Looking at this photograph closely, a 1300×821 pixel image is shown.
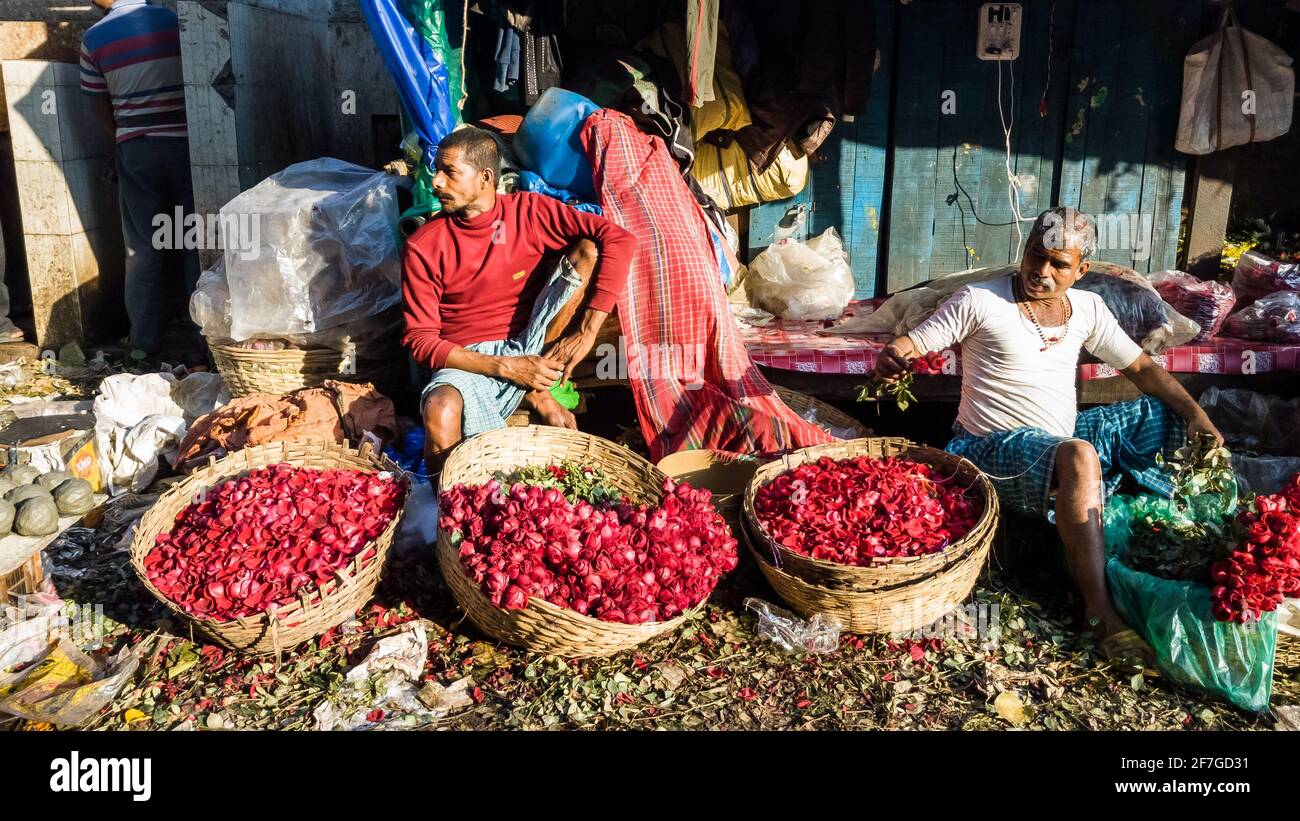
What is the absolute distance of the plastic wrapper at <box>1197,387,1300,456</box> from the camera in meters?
4.96

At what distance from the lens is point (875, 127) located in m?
5.77

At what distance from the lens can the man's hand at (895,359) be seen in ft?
12.4

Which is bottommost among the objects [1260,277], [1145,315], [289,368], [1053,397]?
[289,368]

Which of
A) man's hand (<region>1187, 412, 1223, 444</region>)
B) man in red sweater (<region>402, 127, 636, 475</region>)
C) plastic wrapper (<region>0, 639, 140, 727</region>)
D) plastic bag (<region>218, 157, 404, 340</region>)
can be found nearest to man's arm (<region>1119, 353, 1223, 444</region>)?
man's hand (<region>1187, 412, 1223, 444</region>)

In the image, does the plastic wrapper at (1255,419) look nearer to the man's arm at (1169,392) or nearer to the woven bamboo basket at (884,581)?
the man's arm at (1169,392)

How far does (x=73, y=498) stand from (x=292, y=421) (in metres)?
0.90

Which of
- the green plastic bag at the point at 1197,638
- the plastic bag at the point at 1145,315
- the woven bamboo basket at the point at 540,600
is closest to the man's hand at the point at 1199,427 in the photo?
the green plastic bag at the point at 1197,638

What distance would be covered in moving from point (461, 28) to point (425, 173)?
839mm

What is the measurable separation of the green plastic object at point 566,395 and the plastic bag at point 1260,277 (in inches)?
144

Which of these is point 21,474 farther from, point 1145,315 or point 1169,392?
point 1145,315

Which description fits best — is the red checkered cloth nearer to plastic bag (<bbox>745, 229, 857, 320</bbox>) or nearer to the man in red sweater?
the man in red sweater

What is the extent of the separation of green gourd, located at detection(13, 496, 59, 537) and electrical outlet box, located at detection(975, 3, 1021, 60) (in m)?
4.97

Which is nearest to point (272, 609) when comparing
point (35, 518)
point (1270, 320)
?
point (35, 518)

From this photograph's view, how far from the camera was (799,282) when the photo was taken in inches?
219
